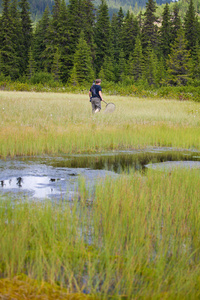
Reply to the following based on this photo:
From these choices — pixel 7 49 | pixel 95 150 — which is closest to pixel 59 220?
pixel 95 150

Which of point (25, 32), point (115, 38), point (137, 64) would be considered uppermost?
point (115, 38)

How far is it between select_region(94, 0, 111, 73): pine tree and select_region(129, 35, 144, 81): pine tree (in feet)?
26.3

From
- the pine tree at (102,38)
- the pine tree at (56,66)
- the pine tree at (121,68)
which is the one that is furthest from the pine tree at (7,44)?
the pine tree at (121,68)

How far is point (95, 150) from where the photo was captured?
10.1m

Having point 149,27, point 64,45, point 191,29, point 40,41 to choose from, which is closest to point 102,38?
point 149,27

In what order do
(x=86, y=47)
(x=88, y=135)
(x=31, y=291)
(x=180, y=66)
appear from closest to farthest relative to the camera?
(x=31, y=291), (x=88, y=135), (x=180, y=66), (x=86, y=47)

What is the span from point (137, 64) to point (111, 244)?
60.9m

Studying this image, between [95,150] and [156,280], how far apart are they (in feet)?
23.9

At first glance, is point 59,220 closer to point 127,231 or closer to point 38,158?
point 127,231

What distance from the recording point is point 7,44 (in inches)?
2383

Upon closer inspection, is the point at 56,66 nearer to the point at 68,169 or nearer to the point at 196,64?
the point at 196,64

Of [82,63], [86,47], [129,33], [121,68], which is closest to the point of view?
[86,47]

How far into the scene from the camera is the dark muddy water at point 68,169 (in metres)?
5.64

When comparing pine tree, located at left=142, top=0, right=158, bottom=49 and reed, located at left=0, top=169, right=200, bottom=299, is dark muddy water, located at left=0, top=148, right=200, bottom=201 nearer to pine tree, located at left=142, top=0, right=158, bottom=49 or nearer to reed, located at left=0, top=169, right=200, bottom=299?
reed, located at left=0, top=169, right=200, bottom=299
